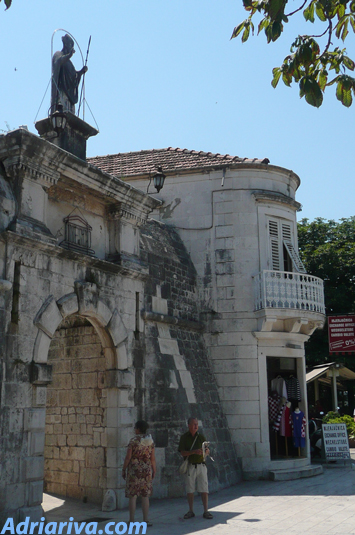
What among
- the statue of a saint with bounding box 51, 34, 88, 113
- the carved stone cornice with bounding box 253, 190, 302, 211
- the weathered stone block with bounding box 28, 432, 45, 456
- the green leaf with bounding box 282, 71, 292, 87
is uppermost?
the statue of a saint with bounding box 51, 34, 88, 113

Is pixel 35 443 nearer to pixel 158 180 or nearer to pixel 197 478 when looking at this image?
pixel 197 478

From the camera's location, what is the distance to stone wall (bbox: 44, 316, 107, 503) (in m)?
10.5

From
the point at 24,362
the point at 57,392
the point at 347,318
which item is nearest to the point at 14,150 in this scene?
the point at 24,362

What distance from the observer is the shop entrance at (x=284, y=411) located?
1450cm

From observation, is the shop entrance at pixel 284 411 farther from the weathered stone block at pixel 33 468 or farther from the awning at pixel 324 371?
the weathered stone block at pixel 33 468

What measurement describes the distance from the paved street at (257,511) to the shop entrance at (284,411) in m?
1.95

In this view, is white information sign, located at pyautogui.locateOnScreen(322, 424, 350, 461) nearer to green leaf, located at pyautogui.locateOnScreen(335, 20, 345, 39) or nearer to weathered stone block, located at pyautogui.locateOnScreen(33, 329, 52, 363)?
weathered stone block, located at pyautogui.locateOnScreen(33, 329, 52, 363)

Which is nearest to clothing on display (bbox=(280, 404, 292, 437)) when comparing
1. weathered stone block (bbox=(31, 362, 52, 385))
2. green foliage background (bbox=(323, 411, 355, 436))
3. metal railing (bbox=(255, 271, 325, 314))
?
metal railing (bbox=(255, 271, 325, 314))

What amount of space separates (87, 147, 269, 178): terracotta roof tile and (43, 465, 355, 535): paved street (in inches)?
317

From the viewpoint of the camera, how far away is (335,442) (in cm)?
1580

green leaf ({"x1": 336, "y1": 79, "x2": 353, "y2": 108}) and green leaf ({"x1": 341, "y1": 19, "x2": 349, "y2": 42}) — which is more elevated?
green leaf ({"x1": 341, "y1": 19, "x2": 349, "y2": 42})

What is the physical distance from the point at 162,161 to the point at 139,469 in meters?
10.0

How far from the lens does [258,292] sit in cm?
1418

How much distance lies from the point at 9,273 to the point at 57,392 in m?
3.78
